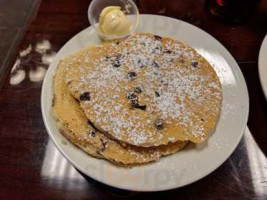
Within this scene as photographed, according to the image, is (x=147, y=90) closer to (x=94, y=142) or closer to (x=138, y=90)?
(x=138, y=90)

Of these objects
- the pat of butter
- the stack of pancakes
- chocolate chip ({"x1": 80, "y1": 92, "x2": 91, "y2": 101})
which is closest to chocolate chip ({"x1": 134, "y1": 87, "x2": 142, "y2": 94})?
the stack of pancakes

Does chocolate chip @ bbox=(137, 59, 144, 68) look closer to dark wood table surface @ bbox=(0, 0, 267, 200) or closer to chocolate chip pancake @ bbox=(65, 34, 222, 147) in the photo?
chocolate chip pancake @ bbox=(65, 34, 222, 147)

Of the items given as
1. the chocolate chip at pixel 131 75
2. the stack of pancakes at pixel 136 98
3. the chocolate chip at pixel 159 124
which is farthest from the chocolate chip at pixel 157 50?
the chocolate chip at pixel 159 124

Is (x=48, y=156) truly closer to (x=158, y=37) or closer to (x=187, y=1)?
(x=158, y=37)

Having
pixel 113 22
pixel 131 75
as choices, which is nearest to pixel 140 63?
pixel 131 75

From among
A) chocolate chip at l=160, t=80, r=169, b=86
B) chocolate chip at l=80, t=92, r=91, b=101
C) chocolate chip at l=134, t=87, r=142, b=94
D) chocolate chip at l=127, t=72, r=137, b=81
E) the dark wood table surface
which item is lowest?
the dark wood table surface

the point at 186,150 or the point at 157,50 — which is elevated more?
the point at 157,50
